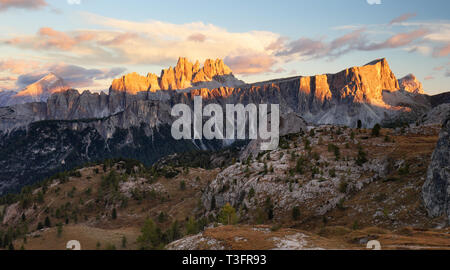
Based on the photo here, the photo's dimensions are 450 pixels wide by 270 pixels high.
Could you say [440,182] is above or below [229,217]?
above

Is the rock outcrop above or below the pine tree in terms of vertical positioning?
above

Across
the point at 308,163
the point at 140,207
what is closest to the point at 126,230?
the point at 140,207

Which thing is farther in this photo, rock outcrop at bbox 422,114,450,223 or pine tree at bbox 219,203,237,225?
pine tree at bbox 219,203,237,225

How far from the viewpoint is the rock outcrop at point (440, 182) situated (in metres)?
47.4

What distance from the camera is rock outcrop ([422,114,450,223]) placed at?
155 ft

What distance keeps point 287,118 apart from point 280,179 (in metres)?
95.0

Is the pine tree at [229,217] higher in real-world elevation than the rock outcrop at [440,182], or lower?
lower

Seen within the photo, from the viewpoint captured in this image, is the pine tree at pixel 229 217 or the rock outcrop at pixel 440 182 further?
the pine tree at pixel 229 217

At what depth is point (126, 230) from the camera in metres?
119

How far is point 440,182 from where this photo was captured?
49.7 metres

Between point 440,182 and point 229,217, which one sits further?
point 229,217

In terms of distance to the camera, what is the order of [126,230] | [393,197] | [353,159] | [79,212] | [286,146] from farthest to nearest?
[79,212] < [126,230] < [286,146] < [353,159] < [393,197]
